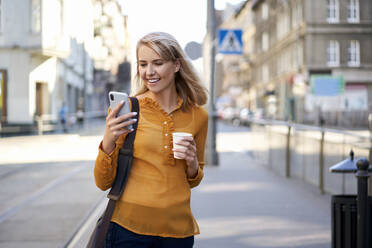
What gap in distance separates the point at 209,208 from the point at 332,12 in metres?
37.9

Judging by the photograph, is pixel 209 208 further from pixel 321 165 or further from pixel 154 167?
pixel 154 167

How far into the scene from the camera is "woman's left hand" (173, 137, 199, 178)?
2.56 metres

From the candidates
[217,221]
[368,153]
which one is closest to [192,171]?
[217,221]

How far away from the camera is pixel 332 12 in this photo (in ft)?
140

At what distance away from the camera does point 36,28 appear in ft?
23.7

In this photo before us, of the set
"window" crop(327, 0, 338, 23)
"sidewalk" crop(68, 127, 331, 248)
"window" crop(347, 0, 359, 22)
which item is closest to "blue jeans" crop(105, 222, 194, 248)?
"sidewalk" crop(68, 127, 331, 248)

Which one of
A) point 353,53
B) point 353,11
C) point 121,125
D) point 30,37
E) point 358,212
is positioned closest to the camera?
point 121,125

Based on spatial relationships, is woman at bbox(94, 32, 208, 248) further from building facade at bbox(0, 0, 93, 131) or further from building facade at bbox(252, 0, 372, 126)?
building facade at bbox(252, 0, 372, 126)

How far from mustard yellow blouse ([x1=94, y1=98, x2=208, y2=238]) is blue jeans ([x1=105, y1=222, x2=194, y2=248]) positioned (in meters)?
0.03

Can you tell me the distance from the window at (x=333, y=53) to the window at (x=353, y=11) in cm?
210

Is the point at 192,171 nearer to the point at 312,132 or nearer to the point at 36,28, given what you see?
the point at 36,28

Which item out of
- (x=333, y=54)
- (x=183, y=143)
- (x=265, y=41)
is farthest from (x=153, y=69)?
(x=265, y=41)

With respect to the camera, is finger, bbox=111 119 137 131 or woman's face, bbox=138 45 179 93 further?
woman's face, bbox=138 45 179 93

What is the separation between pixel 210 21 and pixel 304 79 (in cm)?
2819
